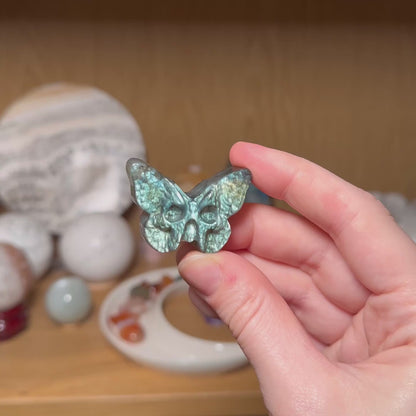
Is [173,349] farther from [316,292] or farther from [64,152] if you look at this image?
[64,152]

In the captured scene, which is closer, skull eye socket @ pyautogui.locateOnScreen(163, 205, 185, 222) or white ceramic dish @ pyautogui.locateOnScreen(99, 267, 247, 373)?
skull eye socket @ pyautogui.locateOnScreen(163, 205, 185, 222)

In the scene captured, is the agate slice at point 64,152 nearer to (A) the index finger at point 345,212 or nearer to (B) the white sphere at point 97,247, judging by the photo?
(B) the white sphere at point 97,247

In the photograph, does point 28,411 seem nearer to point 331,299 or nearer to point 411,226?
point 331,299

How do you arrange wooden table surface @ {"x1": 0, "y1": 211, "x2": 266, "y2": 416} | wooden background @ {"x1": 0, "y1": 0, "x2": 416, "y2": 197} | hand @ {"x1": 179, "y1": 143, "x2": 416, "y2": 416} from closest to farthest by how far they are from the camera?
1. hand @ {"x1": 179, "y1": 143, "x2": 416, "y2": 416}
2. wooden table surface @ {"x1": 0, "y1": 211, "x2": 266, "y2": 416}
3. wooden background @ {"x1": 0, "y1": 0, "x2": 416, "y2": 197}

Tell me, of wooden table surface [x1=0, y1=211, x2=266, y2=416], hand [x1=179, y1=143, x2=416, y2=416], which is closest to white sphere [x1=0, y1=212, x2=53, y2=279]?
wooden table surface [x1=0, y1=211, x2=266, y2=416]

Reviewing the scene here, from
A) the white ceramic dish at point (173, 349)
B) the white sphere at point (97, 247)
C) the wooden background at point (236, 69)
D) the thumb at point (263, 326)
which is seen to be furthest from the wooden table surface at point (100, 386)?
the wooden background at point (236, 69)

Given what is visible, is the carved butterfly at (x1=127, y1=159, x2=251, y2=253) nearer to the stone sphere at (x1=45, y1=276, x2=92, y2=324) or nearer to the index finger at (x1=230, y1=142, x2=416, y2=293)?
the index finger at (x1=230, y1=142, x2=416, y2=293)

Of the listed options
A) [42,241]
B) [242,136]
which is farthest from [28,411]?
[242,136]

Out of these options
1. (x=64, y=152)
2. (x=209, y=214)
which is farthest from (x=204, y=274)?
(x=64, y=152)
